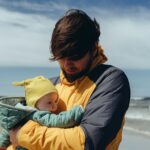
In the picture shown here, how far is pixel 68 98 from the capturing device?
2.70m

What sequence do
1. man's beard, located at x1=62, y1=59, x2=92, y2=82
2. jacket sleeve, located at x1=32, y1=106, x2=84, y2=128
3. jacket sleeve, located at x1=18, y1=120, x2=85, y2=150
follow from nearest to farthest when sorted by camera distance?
jacket sleeve, located at x1=18, y1=120, x2=85, y2=150
jacket sleeve, located at x1=32, y1=106, x2=84, y2=128
man's beard, located at x1=62, y1=59, x2=92, y2=82

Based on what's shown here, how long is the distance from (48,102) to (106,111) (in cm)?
36

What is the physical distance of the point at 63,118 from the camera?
101 inches

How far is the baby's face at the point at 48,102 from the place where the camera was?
2.73 m

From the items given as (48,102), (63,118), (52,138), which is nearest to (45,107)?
(48,102)

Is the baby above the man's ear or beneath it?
beneath

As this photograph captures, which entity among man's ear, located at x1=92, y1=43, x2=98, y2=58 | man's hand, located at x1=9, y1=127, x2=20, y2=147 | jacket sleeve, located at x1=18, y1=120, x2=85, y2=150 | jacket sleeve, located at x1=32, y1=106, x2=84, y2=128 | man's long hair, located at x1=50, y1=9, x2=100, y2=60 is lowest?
man's hand, located at x1=9, y1=127, x2=20, y2=147

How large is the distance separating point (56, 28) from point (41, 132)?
472 millimetres

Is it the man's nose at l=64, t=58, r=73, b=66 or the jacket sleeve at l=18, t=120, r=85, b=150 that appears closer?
the jacket sleeve at l=18, t=120, r=85, b=150

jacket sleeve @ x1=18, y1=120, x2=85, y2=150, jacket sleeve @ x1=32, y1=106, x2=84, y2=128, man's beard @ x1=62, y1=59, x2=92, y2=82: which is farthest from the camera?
man's beard @ x1=62, y1=59, x2=92, y2=82

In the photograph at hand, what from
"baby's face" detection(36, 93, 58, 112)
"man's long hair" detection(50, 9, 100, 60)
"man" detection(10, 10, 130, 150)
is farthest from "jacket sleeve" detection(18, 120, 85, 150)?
"man's long hair" detection(50, 9, 100, 60)

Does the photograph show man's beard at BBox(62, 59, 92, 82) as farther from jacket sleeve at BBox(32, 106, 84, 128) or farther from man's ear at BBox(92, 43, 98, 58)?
jacket sleeve at BBox(32, 106, 84, 128)

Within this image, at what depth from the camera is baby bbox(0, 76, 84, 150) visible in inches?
101

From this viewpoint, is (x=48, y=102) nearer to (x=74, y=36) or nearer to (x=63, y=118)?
(x=63, y=118)
